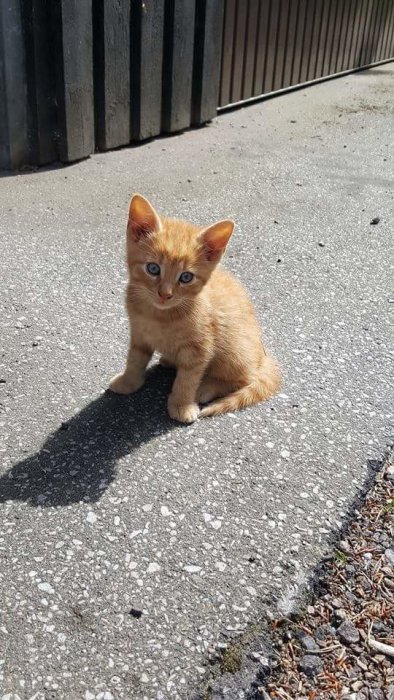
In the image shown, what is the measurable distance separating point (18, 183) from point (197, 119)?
2.55 meters

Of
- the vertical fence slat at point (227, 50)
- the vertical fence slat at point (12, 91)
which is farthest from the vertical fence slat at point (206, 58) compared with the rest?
the vertical fence slat at point (12, 91)

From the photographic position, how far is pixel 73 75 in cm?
562

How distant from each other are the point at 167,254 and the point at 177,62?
4722 millimetres

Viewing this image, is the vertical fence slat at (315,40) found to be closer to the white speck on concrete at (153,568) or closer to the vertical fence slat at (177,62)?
the vertical fence slat at (177,62)

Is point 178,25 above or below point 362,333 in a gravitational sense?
above

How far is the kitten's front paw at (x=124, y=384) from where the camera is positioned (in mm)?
3047

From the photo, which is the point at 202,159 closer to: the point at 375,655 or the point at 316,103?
the point at 316,103

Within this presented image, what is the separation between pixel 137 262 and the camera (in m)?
2.68

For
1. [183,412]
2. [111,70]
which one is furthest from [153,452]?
[111,70]

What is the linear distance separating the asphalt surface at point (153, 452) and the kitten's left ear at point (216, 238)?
29.1 inches

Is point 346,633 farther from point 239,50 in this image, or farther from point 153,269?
point 239,50

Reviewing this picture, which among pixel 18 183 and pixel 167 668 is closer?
pixel 167 668

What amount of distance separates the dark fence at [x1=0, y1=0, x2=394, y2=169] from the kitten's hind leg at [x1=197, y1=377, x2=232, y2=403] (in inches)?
137

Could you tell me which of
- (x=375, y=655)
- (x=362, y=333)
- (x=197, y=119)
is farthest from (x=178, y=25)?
(x=375, y=655)
